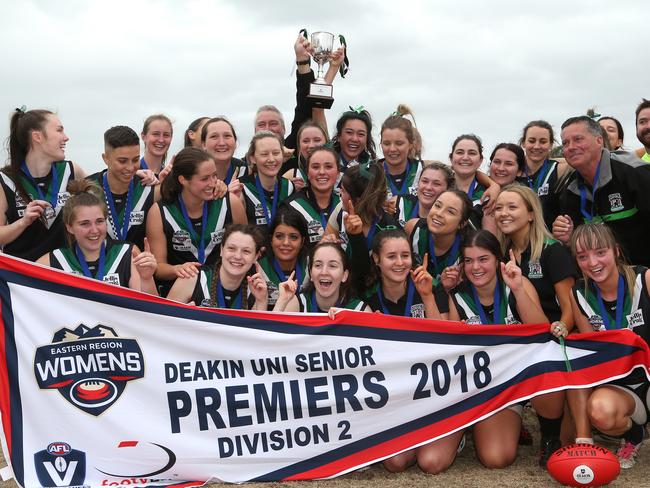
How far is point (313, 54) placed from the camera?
8758mm

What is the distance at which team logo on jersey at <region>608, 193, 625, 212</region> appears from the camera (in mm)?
6812

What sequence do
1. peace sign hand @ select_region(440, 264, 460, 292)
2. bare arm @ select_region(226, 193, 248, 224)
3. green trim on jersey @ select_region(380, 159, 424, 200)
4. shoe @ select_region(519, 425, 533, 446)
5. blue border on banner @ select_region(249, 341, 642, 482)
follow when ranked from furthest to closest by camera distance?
green trim on jersey @ select_region(380, 159, 424, 200) → bare arm @ select_region(226, 193, 248, 224) → shoe @ select_region(519, 425, 533, 446) → peace sign hand @ select_region(440, 264, 460, 292) → blue border on banner @ select_region(249, 341, 642, 482)

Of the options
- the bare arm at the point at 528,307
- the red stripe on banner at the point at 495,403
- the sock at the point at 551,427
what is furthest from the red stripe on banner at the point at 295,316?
the sock at the point at 551,427

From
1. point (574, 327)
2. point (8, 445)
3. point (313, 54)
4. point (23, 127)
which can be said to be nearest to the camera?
point (8, 445)

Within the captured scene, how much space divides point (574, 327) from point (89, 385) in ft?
12.4

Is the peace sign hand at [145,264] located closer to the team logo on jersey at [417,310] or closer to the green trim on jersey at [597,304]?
the team logo on jersey at [417,310]

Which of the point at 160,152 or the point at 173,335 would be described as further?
the point at 160,152

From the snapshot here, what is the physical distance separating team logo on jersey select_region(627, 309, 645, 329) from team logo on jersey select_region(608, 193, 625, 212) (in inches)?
61.6

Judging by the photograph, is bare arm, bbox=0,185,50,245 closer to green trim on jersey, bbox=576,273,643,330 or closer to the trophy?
the trophy

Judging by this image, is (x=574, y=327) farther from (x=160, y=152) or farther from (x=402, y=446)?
(x=160, y=152)

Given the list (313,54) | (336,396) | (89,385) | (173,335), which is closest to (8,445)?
(89,385)

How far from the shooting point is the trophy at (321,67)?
8.43 metres

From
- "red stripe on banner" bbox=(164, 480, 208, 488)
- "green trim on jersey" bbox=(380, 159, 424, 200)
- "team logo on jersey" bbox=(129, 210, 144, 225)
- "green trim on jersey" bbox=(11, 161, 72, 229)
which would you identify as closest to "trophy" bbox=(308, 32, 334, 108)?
"green trim on jersey" bbox=(380, 159, 424, 200)

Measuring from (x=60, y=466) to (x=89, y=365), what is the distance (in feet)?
2.36
